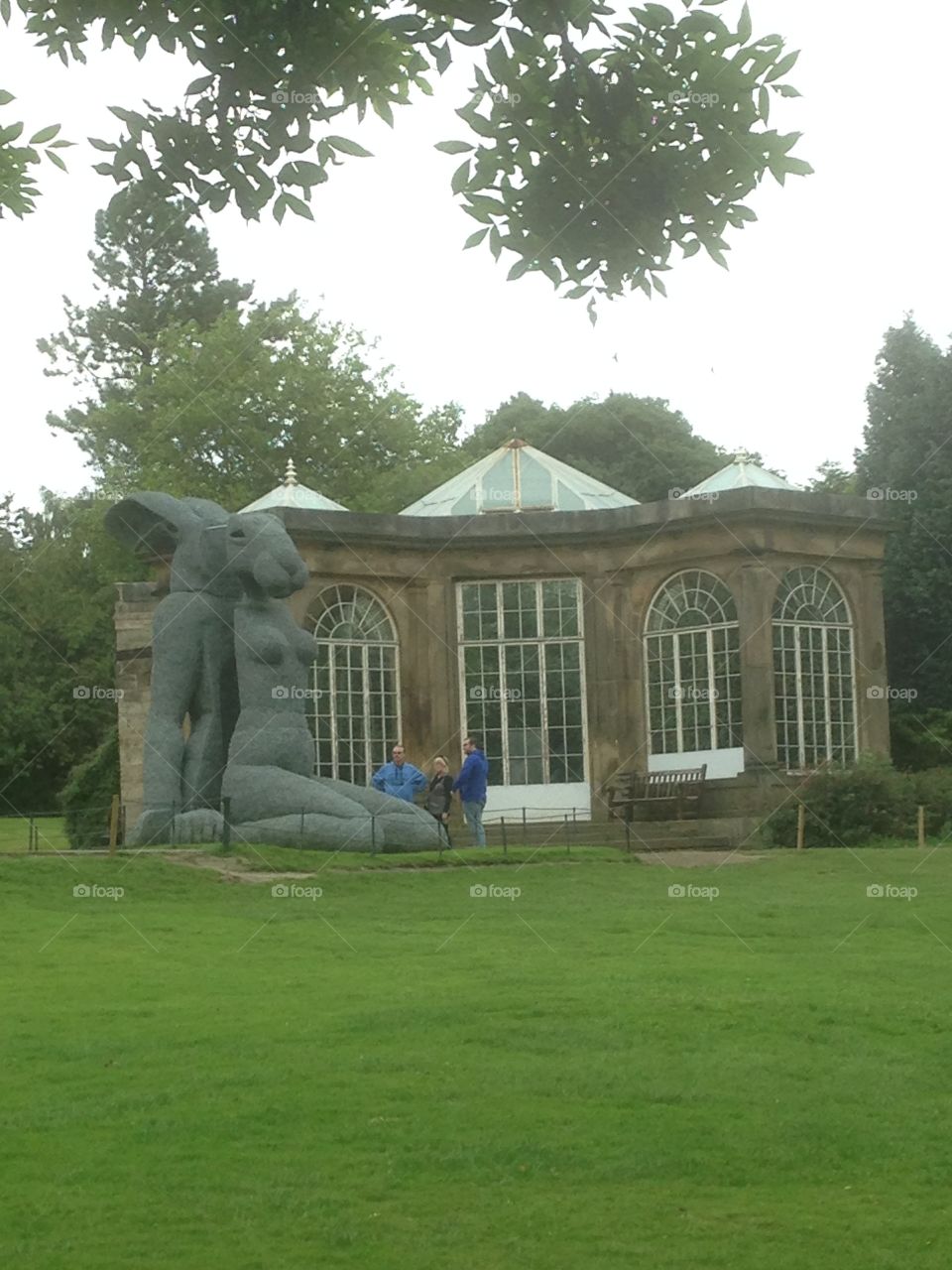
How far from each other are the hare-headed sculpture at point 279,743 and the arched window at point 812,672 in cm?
807

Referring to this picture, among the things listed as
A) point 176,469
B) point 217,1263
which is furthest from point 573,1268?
point 176,469

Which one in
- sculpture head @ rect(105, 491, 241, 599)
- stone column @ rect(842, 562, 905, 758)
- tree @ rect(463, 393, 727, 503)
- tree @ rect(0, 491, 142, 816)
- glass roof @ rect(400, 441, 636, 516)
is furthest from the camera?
tree @ rect(463, 393, 727, 503)

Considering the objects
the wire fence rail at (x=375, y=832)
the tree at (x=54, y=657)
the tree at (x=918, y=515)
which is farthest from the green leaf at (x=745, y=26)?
the tree at (x=54, y=657)

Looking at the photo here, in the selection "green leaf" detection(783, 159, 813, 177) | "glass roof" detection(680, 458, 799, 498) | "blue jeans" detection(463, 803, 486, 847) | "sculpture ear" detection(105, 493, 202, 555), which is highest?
"glass roof" detection(680, 458, 799, 498)

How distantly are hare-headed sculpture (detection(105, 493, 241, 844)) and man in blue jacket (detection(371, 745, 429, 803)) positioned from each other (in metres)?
2.05

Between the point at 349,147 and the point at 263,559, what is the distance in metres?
15.5

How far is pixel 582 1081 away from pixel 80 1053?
2769 mm

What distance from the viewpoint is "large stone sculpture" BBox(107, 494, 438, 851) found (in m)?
23.6

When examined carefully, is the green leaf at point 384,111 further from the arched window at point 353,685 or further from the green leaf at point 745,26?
the arched window at point 353,685

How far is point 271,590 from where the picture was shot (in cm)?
2458

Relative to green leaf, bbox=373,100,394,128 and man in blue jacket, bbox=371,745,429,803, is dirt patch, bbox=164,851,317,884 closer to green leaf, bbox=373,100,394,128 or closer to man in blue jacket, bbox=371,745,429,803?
man in blue jacket, bbox=371,745,429,803

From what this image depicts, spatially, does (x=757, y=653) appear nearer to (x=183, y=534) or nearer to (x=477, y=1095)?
(x=183, y=534)

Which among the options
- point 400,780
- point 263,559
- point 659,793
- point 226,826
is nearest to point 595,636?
point 659,793

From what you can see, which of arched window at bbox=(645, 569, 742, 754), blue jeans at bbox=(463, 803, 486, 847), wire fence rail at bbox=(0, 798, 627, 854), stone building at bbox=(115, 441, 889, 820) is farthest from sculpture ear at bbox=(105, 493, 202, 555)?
arched window at bbox=(645, 569, 742, 754)
